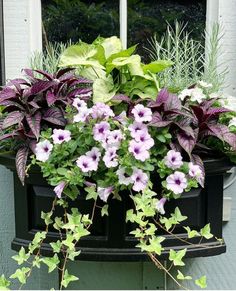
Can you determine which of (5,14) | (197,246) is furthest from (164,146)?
(5,14)

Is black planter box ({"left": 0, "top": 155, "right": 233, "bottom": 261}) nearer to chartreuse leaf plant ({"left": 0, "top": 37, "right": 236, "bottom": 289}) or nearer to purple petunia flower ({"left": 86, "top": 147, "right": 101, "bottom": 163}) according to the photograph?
chartreuse leaf plant ({"left": 0, "top": 37, "right": 236, "bottom": 289})

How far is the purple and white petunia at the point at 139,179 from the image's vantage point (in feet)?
5.13

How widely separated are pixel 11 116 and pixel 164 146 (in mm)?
505

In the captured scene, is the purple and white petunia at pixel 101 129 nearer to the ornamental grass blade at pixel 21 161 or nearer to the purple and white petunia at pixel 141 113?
the purple and white petunia at pixel 141 113

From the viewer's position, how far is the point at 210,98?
1830mm

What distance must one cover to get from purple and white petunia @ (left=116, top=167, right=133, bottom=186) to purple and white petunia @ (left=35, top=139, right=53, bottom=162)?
0.73 feet

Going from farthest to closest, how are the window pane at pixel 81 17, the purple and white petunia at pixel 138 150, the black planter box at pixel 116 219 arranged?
the window pane at pixel 81 17 < the black planter box at pixel 116 219 < the purple and white petunia at pixel 138 150

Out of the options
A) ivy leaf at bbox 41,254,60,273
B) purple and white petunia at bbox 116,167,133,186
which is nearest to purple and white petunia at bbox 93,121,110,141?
purple and white petunia at bbox 116,167,133,186

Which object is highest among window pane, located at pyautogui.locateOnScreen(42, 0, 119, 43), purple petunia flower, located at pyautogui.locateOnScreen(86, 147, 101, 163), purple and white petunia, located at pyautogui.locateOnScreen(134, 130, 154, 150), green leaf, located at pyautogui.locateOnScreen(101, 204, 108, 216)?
window pane, located at pyautogui.locateOnScreen(42, 0, 119, 43)

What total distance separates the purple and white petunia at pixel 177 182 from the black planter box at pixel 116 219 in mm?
131

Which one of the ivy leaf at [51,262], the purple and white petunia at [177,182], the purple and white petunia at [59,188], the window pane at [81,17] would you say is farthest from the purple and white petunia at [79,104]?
the window pane at [81,17]

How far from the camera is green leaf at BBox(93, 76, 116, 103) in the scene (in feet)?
5.65

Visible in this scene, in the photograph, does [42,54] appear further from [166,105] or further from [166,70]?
[166,105]

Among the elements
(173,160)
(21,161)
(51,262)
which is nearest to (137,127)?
(173,160)
